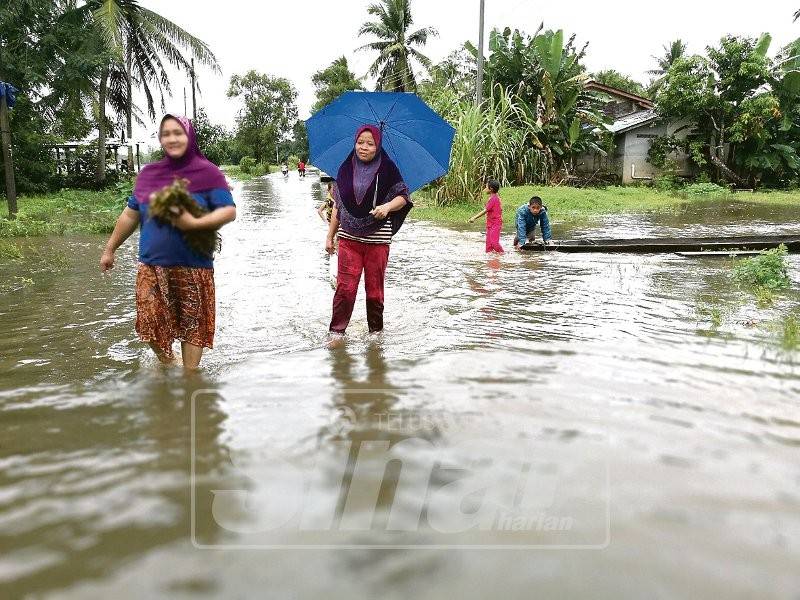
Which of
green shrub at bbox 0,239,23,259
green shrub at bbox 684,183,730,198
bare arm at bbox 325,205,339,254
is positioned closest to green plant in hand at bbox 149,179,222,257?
bare arm at bbox 325,205,339,254

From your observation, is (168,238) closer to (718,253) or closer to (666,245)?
(666,245)

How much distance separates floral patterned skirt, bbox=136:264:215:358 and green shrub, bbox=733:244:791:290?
5.52 m

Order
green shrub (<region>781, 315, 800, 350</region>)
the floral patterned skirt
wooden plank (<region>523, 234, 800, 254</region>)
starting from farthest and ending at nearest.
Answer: wooden plank (<region>523, 234, 800, 254</region>) → green shrub (<region>781, 315, 800, 350</region>) → the floral patterned skirt

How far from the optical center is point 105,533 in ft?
6.82

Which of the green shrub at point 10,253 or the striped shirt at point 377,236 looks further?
the green shrub at point 10,253

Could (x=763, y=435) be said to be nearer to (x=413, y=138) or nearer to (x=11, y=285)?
(x=413, y=138)

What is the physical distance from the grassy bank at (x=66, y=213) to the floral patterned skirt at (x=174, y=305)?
9409 millimetres

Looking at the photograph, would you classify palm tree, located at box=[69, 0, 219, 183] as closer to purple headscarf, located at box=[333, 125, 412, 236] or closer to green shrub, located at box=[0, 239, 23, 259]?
green shrub, located at box=[0, 239, 23, 259]

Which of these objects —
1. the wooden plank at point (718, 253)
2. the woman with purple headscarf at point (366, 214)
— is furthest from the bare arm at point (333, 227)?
the wooden plank at point (718, 253)

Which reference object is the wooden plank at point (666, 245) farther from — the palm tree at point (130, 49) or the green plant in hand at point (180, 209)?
the palm tree at point (130, 49)

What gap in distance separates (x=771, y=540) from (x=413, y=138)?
384cm

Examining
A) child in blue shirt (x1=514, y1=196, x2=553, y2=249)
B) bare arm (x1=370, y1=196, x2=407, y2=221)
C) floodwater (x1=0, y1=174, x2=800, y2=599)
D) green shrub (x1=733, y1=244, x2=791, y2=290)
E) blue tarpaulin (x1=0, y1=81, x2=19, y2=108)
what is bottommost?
floodwater (x1=0, y1=174, x2=800, y2=599)

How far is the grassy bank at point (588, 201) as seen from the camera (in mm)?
16656

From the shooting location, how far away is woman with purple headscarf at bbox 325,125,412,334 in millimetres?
4426
